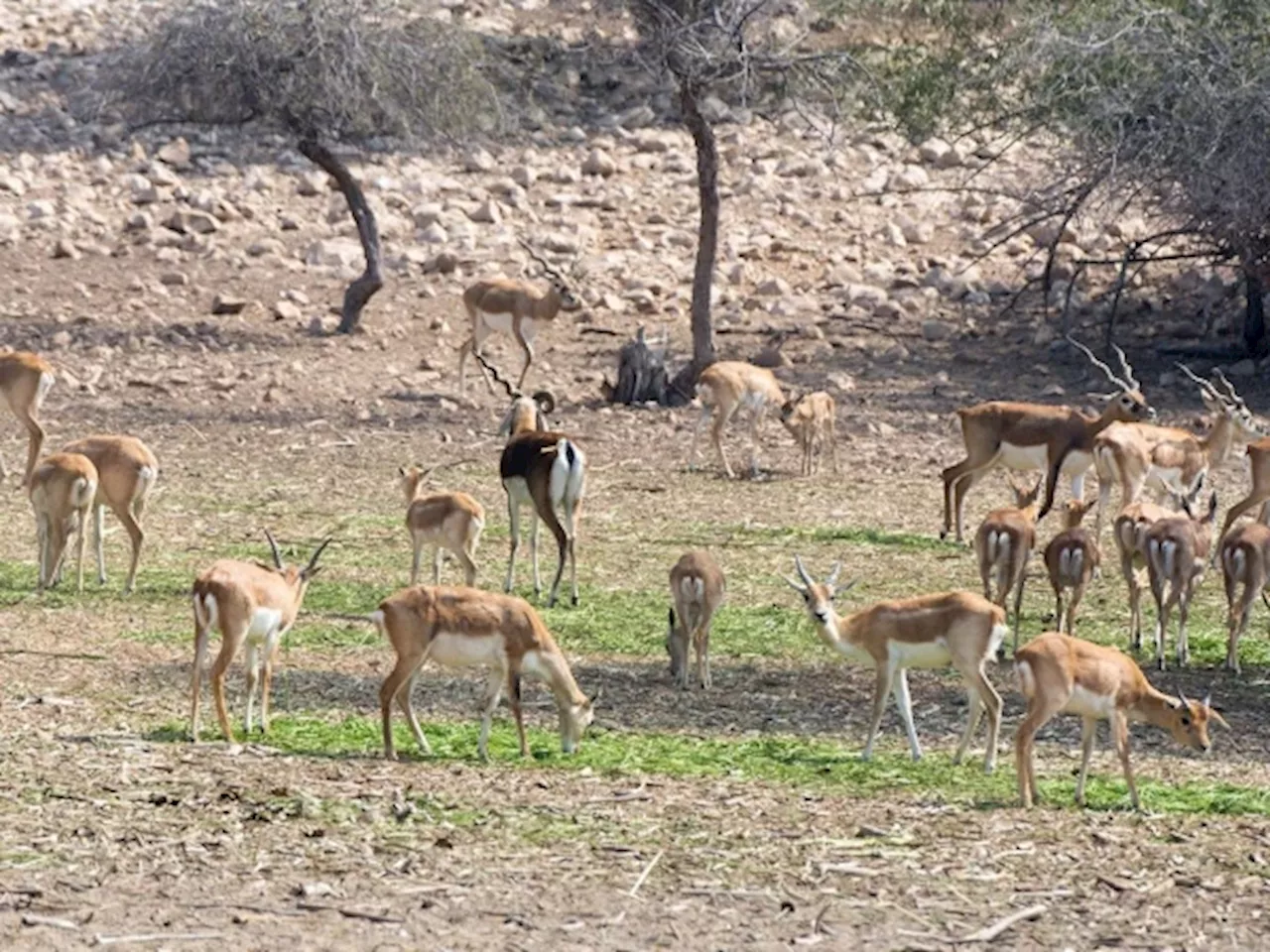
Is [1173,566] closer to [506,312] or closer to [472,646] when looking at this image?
[472,646]

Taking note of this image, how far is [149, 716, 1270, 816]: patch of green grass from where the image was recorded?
10445 mm

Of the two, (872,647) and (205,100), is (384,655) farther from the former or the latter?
(205,100)

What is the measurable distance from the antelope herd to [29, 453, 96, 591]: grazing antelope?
1cm

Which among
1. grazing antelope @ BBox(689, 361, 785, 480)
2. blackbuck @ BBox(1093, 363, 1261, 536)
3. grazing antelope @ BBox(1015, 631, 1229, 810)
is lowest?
grazing antelope @ BBox(1015, 631, 1229, 810)

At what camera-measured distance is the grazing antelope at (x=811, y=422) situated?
792 inches

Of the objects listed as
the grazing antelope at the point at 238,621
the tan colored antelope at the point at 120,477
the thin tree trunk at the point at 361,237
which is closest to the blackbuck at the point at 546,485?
the tan colored antelope at the point at 120,477

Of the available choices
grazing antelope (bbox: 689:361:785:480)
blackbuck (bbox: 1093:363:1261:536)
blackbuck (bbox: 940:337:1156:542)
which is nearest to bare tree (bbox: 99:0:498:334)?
grazing antelope (bbox: 689:361:785:480)

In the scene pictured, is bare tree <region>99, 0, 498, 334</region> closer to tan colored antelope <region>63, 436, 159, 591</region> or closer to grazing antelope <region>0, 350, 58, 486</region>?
grazing antelope <region>0, 350, 58, 486</region>

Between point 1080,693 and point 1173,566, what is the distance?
11.9ft

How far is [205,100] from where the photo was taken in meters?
25.5

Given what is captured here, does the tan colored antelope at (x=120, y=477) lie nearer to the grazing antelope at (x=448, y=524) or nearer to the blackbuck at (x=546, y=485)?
the grazing antelope at (x=448, y=524)

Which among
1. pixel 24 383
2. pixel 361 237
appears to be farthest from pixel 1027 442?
pixel 361 237

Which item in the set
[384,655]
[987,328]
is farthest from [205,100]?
[384,655]

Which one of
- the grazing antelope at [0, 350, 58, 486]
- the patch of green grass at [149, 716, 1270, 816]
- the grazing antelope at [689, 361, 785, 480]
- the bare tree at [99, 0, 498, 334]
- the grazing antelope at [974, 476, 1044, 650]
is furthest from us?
the bare tree at [99, 0, 498, 334]
